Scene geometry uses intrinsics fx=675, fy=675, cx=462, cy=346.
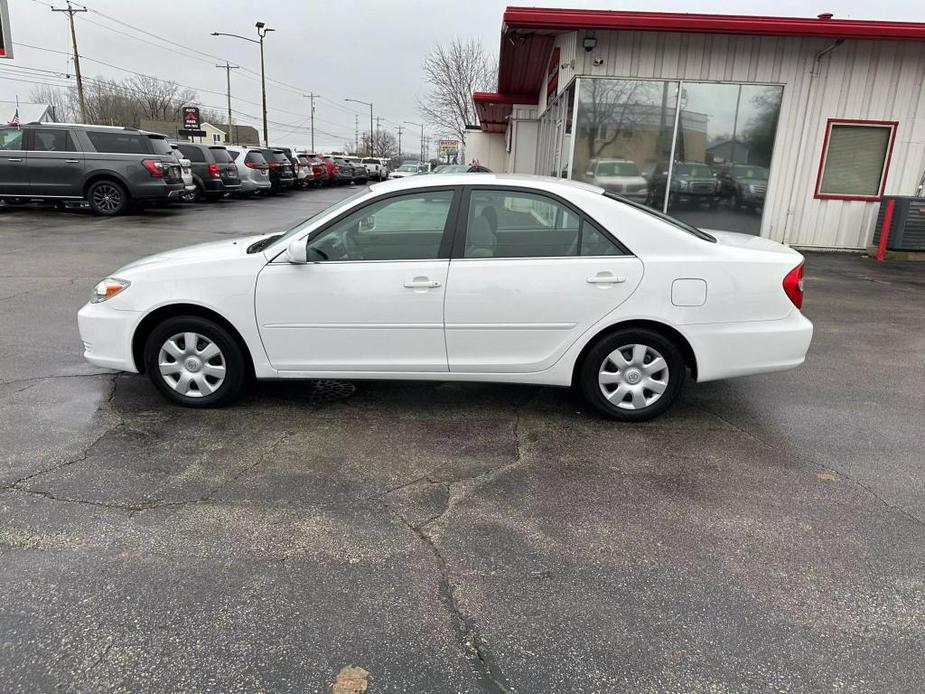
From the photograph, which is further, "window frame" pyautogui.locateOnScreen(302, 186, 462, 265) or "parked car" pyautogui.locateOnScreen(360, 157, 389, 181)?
"parked car" pyautogui.locateOnScreen(360, 157, 389, 181)

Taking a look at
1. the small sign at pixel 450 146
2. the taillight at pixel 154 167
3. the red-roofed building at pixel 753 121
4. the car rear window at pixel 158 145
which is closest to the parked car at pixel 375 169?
the small sign at pixel 450 146

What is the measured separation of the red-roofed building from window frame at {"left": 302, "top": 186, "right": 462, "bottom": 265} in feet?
24.7

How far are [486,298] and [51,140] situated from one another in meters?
14.7

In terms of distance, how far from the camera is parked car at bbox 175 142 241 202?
20391 mm

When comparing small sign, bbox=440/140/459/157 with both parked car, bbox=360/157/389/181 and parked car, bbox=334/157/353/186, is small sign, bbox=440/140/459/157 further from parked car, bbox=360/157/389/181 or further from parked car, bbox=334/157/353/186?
parked car, bbox=334/157/353/186

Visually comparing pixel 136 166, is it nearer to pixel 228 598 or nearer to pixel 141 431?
pixel 141 431

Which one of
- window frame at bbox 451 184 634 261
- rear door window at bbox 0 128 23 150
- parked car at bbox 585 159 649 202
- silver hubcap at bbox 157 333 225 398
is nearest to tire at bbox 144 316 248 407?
silver hubcap at bbox 157 333 225 398

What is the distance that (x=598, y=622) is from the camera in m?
2.56

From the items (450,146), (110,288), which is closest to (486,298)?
(110,288)

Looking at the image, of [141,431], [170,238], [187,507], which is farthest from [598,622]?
[170,238]

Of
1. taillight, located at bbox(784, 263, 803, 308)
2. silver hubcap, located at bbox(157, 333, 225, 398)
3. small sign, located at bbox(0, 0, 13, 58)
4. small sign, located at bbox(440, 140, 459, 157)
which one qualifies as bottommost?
silver hubcap, located at bbox(157, 333, 225, 398)

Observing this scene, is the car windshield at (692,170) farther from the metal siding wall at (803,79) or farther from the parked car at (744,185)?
the metal siding wall at (803,79)

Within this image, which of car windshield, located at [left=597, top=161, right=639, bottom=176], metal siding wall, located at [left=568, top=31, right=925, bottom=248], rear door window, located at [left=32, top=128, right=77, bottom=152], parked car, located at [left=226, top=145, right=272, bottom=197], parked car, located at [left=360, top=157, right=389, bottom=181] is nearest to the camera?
metal siding wall, located at [left=568, top=31, right=925, bottom=248]

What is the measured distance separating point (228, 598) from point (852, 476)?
10.9ft
